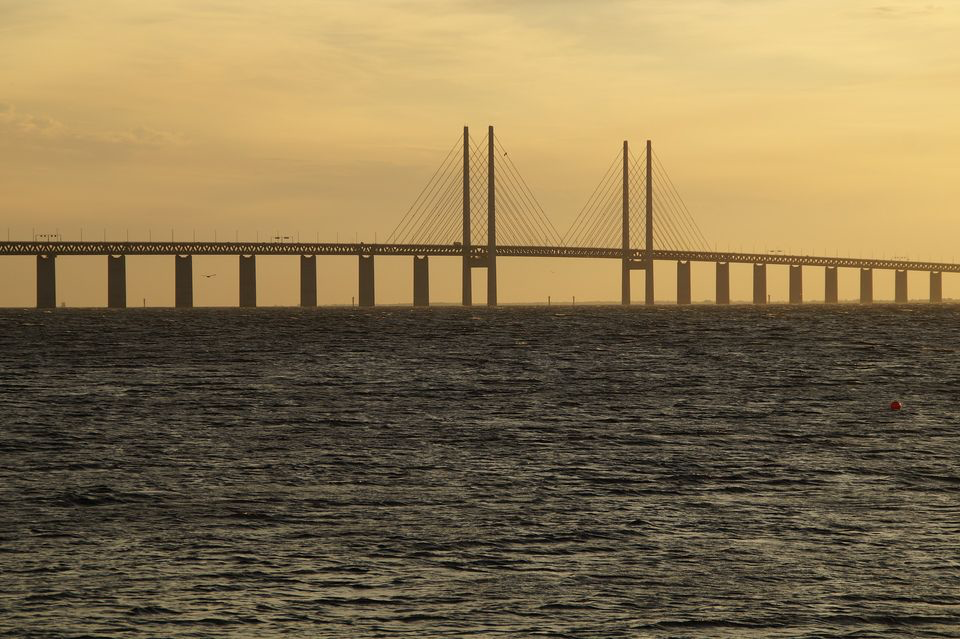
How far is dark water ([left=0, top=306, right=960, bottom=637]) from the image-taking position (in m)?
15.0

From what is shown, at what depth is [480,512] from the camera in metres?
21.1

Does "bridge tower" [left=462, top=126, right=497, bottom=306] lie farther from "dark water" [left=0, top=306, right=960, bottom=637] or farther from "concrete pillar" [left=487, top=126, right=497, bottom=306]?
"dark water" [left=0, top=306, right=960, bottom=637]

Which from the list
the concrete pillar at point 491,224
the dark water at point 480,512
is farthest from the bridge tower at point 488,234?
the dark water at point 480,512

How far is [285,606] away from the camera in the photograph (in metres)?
15.2

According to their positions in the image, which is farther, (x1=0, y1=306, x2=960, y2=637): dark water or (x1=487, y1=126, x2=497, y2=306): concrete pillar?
(x1=487, y1=126, x2=497, y2=306): concrete pillar

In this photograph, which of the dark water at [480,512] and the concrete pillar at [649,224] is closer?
the dark water at [480,512]

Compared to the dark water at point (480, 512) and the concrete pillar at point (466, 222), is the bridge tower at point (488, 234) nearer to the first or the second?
the concrete pillar at point (466, 222)

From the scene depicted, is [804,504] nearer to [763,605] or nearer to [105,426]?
[763,605]

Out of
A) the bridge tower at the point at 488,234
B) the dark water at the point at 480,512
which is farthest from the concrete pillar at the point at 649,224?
the dark water at the point at 480,512

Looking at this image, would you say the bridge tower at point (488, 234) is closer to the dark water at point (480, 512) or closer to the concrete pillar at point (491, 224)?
the concrete pillar at point (491, 224)

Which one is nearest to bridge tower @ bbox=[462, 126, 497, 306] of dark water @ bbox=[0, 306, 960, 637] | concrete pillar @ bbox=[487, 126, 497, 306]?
concrete pillar @ bbox=[487, 126, 497, 306]

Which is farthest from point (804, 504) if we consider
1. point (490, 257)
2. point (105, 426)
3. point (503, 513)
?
point (490, 257)

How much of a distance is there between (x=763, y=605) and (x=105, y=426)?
22803mm

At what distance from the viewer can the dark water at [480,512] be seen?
591 inches
